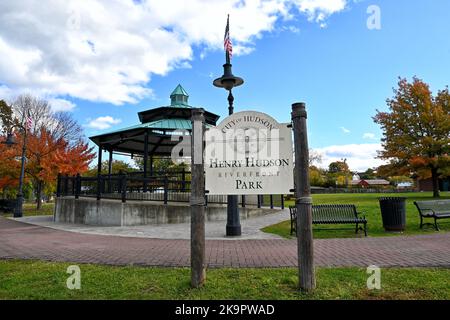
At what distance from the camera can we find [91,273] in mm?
5172

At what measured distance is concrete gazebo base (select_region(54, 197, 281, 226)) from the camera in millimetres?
12477

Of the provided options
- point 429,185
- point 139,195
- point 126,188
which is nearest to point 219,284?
point 139,195

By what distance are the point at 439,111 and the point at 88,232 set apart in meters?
26.4

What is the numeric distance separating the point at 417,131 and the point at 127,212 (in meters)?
24.3

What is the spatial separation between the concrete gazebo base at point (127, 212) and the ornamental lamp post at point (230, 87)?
3.98 metres

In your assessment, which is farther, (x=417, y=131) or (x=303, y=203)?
(x=417, y=131)

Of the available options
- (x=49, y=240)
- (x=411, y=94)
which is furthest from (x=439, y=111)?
(x=49, y=240)

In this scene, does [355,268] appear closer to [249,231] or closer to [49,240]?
[249,231]

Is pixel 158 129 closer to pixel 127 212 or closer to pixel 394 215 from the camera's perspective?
pixel 127 212

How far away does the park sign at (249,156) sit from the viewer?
4668 millimetres

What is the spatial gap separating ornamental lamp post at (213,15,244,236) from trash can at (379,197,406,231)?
4.32 metres

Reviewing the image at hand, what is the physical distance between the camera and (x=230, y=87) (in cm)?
999

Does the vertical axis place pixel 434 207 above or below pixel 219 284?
above

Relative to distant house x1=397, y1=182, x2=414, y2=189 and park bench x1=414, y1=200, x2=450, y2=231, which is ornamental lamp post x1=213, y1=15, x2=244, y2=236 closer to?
park bench x1=414, y1=200, x2=450, y2=231
